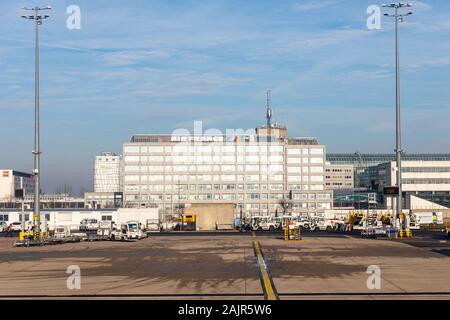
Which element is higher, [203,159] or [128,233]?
[203,159]

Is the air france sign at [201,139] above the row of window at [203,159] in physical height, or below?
above

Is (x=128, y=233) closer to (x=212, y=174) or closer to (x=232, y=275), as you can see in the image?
(x=232, y=275)

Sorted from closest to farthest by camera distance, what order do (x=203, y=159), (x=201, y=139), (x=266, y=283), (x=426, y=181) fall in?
(x=266, y=283), (x=201, y=139), (x=203, y=159), (x=426, y=181)

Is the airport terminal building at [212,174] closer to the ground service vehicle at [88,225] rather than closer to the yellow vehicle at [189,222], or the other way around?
the yellow vehicle at [189,222]

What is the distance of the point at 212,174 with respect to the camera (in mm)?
161500

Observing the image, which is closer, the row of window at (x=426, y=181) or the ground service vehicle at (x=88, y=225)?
the ground service vehicle at (x=88, y=225)

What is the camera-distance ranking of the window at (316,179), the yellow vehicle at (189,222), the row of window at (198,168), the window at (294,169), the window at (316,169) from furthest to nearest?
the window at (316,169), the window at (316,179), the window at (294,169), the row of window at (198,168), the yellow vehicle at (189,222)

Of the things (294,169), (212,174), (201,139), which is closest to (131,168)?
(201,139)

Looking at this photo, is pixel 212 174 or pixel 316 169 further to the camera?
pixel 316 169

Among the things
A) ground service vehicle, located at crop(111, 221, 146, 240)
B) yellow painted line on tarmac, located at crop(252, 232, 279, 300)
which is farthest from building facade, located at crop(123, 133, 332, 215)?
yellow painted line on tarmac, located at crop(252, 232, 279, 300)

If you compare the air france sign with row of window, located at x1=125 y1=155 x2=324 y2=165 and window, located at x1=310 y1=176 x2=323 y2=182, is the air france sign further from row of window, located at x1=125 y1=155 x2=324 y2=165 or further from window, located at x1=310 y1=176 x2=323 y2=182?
window, located at x1=310 y1=176 x2=323 y2=182

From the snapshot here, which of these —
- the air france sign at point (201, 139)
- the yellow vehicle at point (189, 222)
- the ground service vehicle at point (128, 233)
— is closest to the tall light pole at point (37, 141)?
the ground service vehicle at point (128, 233)

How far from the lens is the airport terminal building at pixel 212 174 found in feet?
527
